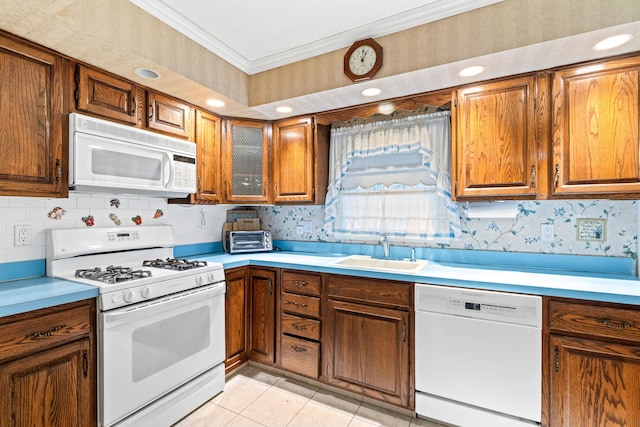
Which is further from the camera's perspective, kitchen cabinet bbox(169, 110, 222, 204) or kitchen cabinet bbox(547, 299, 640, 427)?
kitchen cabinet bbox(169, 110, 222, 204)

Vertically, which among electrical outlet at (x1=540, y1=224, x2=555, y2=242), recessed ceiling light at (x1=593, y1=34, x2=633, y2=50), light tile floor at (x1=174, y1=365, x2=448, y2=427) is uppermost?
recessed ceiling light at (x1=593, y1=34, x2=633, y2=50)

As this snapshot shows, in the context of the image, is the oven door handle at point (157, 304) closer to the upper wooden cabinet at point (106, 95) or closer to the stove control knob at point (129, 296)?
the stove control knob at point (129, 296)

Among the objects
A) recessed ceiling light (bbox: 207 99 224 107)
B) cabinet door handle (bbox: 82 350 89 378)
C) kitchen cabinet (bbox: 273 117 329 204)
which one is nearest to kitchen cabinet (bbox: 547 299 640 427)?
kitchen cabinet (bbox: 273 117 329 204)

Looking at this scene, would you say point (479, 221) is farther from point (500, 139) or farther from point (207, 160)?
point (207, 160)

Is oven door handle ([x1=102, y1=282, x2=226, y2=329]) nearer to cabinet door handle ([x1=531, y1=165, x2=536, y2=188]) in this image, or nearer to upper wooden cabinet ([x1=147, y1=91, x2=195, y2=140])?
upper wooden cabinet ([x1=147, y1=91, x2=195, y2=140])

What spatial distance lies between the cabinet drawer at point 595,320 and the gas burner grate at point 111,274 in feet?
7.55

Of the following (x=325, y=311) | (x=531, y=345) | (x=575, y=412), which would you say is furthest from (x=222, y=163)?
(x=575, y=412)

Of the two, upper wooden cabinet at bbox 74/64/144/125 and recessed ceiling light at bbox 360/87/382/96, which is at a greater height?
recessed ceiling light at bbox 360/87/382/96

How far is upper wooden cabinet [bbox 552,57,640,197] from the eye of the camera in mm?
1647

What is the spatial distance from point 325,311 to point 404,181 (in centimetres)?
124

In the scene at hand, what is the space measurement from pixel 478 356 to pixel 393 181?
1.43 m

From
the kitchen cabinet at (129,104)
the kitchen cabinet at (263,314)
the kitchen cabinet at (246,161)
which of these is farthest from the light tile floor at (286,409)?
the kitchen cabinet at (129,104)

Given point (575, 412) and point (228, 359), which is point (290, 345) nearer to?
point (228, 359)

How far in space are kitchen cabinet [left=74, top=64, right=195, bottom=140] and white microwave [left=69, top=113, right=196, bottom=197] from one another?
78 mm
